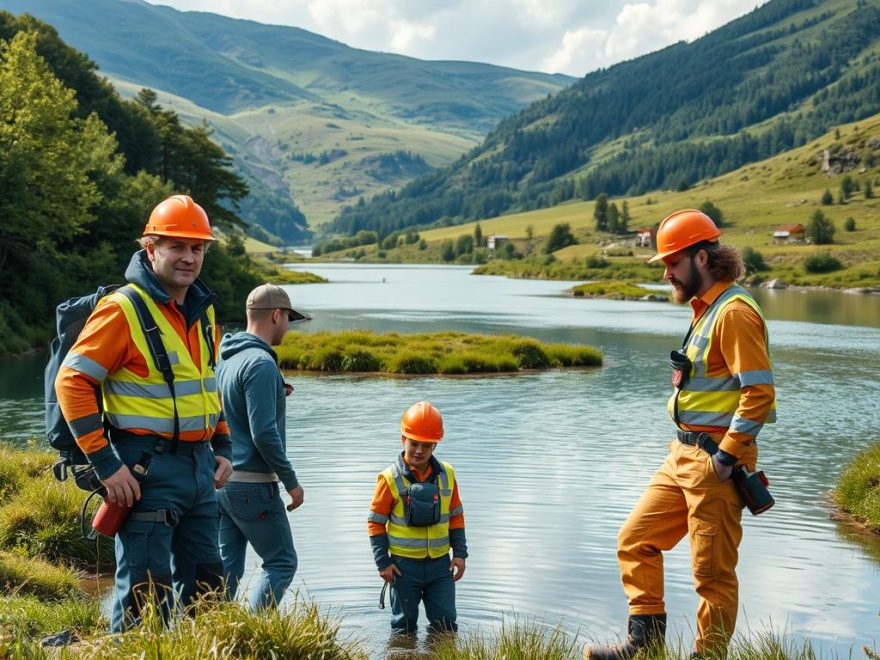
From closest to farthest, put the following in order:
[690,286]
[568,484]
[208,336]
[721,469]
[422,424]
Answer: [208,336]
[721,469]
[690,286]
[422,424]
[568,484]

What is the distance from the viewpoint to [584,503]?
15094 millimetres

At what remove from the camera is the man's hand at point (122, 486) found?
600 centimetres

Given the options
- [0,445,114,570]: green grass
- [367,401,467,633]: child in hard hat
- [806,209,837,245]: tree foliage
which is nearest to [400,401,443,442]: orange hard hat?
[367,401,467,633]: child in hard hat

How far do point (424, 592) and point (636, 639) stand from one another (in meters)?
1.86

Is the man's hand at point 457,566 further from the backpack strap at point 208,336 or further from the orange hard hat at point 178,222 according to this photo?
the orange hard hat at point 178,222

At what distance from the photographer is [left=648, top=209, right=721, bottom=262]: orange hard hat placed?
7449 mm

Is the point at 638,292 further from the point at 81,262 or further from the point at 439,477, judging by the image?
the point at 439,477

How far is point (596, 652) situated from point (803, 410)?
20.8m

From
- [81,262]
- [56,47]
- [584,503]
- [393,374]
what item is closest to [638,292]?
[56,47]

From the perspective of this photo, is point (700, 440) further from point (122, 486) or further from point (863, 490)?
point (863, 490)

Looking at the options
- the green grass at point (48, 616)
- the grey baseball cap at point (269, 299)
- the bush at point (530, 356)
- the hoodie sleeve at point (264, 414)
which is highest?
the grey baseball cap at point (269, 299)

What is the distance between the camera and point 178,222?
646cm

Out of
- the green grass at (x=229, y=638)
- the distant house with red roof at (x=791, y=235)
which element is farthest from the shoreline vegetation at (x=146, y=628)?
the distant house with red roof at (x=791, y=235)

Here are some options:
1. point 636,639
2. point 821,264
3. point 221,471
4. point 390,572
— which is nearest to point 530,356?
point 390,572
